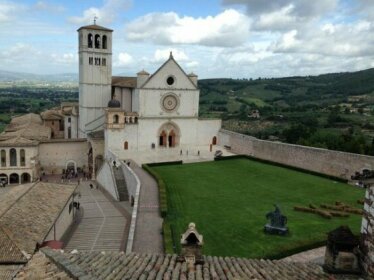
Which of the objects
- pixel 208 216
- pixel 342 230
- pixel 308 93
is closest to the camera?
pixel 342 230

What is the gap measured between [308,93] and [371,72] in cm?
2896

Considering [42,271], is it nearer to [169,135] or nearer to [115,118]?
[115,118]

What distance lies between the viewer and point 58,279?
7840mm

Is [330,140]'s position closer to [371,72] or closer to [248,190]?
[248,190]

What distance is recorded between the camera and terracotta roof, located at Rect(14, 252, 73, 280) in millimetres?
8078

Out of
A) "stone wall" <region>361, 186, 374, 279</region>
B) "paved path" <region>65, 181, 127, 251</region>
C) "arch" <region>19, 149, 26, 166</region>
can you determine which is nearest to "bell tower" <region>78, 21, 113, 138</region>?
"arch" <region>19, 149, 26, 166</region>

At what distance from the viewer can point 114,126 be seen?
43.5 m

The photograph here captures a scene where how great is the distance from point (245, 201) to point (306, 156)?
11586mm

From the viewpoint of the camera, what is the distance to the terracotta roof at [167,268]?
8133 millimetres

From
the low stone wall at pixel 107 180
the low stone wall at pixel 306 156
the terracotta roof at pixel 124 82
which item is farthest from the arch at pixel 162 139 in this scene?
the low stone wall at pixel 107 180

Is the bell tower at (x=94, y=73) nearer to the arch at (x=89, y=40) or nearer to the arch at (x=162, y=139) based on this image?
the arch at (x=89, y=40)

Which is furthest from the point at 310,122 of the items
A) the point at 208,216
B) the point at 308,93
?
the point at 308,93

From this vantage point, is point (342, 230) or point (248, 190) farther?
point (248, 190)

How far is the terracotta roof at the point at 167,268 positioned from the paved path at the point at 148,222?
32.4 ft
